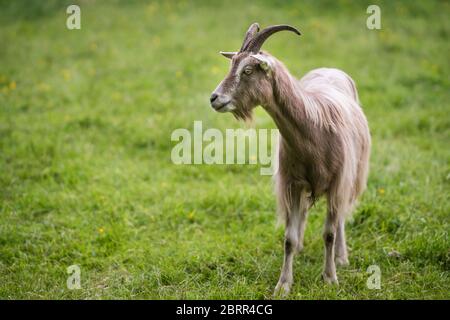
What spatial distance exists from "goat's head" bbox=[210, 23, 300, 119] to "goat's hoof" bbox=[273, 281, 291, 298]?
1.80 metres

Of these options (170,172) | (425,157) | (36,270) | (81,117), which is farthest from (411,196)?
(81,117)

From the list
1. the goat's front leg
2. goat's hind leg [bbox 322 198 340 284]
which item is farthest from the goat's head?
goat's hind leg [bbox 322 198 340 284]

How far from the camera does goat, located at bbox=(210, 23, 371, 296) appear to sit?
444 centimetres

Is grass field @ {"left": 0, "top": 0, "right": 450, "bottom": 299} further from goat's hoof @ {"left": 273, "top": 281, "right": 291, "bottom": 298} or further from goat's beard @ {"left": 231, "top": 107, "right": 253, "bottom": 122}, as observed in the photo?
goat's beard @ {"left": 231, "top": 107, "right": 253, "bottom": 122}

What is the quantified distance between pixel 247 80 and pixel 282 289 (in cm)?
205

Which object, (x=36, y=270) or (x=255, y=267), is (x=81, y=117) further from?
(x=255, y=267)

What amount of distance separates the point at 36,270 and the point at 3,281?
1.10ft

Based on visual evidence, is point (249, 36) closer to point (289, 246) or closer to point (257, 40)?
point (257, 40)

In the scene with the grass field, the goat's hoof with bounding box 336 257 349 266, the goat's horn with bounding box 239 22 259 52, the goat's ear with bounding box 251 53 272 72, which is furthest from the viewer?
the goat's hoof with bounding box 336 257 349 266

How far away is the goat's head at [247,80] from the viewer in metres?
4.39

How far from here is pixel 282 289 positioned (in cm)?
498

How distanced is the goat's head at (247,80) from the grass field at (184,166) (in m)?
1.84

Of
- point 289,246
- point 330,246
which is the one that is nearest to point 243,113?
point 289,246

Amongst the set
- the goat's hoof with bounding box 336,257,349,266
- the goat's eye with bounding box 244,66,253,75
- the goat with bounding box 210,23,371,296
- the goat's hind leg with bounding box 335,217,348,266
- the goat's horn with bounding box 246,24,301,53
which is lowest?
the goat's hoof with bounding box 336,257,349,266
